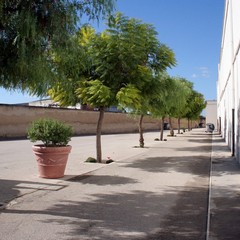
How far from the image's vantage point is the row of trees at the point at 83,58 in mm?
6203

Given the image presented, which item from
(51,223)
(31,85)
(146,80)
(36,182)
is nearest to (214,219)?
(51,223)

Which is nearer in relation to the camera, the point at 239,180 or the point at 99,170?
the point at 239,180

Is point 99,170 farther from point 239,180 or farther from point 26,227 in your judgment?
point 26,227

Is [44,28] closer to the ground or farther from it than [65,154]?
farther from it

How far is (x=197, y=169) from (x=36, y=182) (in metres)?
6.20

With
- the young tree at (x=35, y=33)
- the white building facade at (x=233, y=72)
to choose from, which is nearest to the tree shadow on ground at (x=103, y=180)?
the young tree at (x=35, y=33)

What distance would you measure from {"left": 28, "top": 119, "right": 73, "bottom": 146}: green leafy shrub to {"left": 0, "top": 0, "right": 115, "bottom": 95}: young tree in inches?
142

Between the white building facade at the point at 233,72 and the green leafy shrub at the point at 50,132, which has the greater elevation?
the white building facade at the point at 233,72

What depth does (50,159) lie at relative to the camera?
Answer: 10.4 meters

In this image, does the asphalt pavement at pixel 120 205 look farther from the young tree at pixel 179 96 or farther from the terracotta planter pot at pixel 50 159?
the young tree at pixel 179 96

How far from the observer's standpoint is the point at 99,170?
12695 mm

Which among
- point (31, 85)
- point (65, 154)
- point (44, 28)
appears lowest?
point (65, 154)

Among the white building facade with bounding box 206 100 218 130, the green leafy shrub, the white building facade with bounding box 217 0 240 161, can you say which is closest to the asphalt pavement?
the green leafy shrub

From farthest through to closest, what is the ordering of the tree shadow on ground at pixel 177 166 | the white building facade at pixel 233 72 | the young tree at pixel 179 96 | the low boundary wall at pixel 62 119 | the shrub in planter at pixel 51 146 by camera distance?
the low boundary wall at pixel 62 119 < the young tree at pixel 179 96 < the white building facade at pixel 233 72 < the tree shadow on ground at pixel 177 166 < the shrub in planter at pixel 51 146
